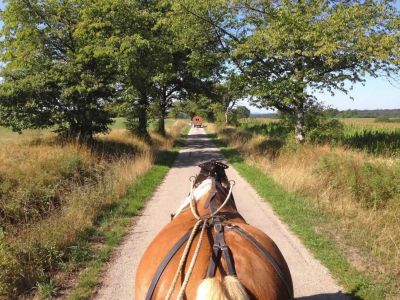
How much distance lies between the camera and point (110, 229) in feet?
26.1

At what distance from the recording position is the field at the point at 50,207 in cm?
539

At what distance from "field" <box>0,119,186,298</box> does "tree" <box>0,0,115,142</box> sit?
1.28 meters

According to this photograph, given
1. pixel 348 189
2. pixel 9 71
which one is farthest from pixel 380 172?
pixel 9 71

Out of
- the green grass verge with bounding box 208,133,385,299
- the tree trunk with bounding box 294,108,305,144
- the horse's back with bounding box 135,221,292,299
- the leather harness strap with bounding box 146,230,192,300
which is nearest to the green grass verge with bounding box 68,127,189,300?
the horse's back with bounding box 135,221,292,299

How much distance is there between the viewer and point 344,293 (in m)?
5.06

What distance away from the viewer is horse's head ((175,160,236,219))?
3.73 metres

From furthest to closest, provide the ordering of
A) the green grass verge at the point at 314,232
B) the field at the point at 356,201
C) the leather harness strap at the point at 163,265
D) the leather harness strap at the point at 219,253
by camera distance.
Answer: the field at the point at 356,201
the green grass verge at the point at 314,232
the leather harness strap at the point at 163,265
the leather harness strap at the point at 219,253

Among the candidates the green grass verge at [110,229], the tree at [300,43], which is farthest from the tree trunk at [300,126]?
the green grass verge at [110,229]

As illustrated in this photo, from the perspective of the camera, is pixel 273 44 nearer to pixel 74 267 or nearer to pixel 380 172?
pixel 380 172

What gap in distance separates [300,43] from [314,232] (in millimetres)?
8841

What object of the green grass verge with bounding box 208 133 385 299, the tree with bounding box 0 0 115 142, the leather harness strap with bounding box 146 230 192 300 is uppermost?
the tree with bounding box 0 0 115 142

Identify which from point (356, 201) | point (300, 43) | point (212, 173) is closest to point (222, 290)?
point (212, 173)

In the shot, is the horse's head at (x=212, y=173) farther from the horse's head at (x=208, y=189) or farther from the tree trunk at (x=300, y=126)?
the tree trunk at (x=300, y=126)

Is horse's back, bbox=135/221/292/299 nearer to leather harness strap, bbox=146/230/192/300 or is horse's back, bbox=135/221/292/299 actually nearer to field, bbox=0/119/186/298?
leather harness strap, bbox=146/230/192/300
